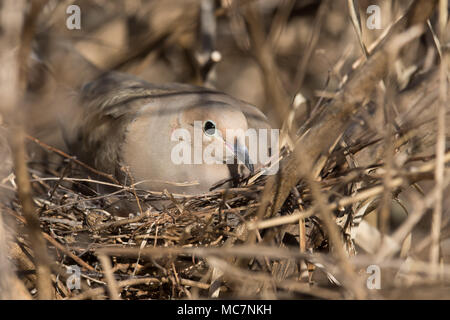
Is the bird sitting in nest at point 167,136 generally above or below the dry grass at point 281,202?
above

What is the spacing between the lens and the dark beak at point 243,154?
233cm

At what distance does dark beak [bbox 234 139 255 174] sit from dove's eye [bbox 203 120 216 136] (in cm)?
12

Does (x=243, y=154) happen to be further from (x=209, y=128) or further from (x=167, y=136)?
(x=167, y=136)

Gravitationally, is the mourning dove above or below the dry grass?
above

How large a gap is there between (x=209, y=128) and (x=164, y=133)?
22cm

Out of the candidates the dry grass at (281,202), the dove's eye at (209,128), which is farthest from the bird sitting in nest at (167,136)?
the dry grass at (281,202)

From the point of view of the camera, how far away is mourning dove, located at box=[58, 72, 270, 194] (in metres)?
2.37

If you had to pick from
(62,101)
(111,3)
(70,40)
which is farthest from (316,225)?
(111,3)

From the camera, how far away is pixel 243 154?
2359mm

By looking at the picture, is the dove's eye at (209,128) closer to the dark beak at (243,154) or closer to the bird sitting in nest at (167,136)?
the bird sitting in nest at (167,136)

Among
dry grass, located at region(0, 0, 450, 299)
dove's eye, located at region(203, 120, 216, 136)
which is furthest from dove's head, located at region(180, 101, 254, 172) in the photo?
dry grass, located at region(0, 0, 450, 299)

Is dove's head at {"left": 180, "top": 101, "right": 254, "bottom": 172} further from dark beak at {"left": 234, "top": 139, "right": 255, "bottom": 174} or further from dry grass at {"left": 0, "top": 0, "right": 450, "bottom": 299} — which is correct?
dry grass at {"left": 0, "top": 0, "right": 450, "bottom": 299}
